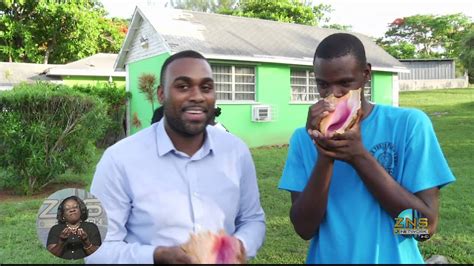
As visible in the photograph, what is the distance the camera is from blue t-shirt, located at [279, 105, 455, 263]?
172 centimetres

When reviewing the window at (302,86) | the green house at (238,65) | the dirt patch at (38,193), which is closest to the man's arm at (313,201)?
the dirt patch at (38,193)

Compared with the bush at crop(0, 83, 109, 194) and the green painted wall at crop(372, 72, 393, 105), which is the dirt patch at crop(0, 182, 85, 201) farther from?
the green painted wall at crop(372, 72, 393, 105)

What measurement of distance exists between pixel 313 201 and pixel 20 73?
24840mm

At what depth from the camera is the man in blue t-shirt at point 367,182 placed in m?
1.67

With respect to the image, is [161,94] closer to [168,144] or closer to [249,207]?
[168,144]

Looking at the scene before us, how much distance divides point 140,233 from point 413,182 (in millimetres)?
1090

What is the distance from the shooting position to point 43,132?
7781 millimetres

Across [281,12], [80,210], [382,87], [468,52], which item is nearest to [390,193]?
[80,210]

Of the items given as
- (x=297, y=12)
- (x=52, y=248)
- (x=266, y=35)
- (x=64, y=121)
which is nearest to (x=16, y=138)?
(x=64, y=121)

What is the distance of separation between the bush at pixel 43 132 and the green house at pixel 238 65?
566 centimetres

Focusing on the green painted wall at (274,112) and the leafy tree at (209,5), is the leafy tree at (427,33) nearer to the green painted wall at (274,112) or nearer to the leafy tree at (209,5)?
the leafy tree at (209,5)

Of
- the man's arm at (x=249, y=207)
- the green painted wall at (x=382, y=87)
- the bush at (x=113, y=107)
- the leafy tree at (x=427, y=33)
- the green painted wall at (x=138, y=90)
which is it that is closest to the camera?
the man's arm at (x=249, y=207)

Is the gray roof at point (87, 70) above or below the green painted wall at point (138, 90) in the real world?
above

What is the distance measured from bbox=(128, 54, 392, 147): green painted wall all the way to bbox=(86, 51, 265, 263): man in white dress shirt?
1218cm
